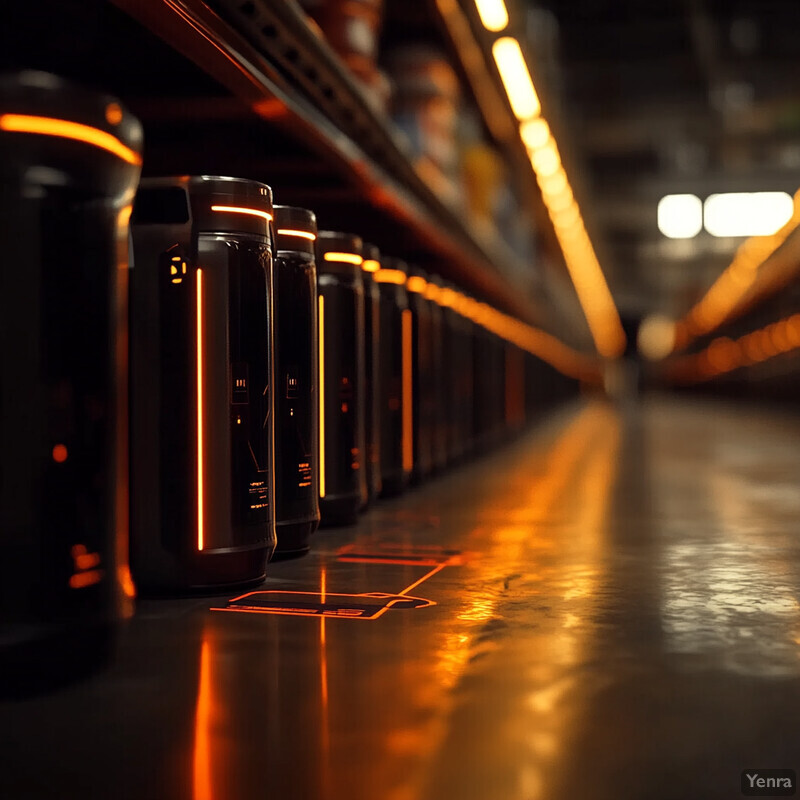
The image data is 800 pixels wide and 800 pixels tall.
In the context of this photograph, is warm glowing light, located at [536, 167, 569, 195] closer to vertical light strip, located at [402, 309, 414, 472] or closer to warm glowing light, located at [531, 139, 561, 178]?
warm glowing light, located at [531, 139, 561, 178]

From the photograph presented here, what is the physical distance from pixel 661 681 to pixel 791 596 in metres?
0.94

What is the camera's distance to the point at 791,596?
101 inches

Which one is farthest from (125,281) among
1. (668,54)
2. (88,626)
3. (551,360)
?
(551,360)

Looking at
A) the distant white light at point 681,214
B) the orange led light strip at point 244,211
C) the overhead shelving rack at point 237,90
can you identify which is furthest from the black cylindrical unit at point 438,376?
the distant white light at point 681,214

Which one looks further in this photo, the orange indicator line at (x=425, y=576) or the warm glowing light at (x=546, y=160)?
the warm glowing light at (x=546, y=160)

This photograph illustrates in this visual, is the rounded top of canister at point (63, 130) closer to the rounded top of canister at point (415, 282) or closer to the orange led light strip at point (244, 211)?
the orange led light strip at point (244, 211)

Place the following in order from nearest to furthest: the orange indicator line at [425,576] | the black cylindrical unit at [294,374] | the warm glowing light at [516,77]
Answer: the orange indicator line at [425,576] < the black cylindrical unit at [294,374] < the warm glowing light at [516,77]

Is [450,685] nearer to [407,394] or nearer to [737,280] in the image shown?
[407,394]

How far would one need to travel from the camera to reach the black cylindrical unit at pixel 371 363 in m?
4.38

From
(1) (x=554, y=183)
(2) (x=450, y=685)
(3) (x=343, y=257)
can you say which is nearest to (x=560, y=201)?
(1) (x=554, y=183)

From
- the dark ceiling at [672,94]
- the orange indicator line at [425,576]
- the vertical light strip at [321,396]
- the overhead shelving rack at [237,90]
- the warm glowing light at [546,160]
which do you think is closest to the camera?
the overhead shelving rack at [237,90]

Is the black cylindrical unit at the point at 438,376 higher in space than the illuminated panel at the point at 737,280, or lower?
lower

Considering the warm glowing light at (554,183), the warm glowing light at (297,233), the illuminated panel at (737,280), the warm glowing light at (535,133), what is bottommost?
the warm glowing light at (297,233)

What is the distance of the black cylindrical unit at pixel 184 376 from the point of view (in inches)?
96.0
